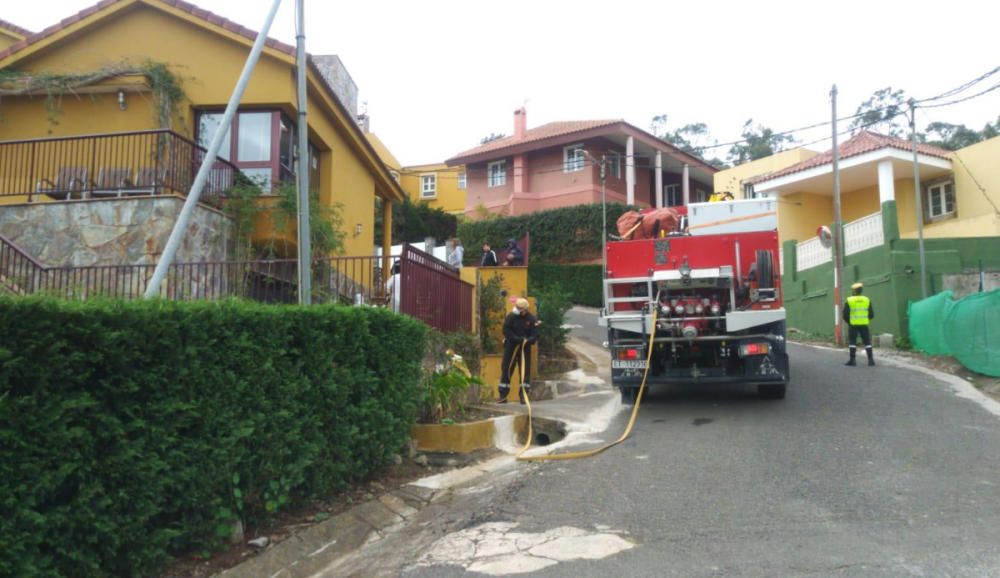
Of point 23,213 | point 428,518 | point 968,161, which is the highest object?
point 968,161

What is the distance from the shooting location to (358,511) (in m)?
6.25

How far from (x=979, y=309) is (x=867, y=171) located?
13997 mm

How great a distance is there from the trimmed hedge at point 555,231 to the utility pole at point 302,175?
2336 centimetres

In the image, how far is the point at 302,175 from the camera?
954cm

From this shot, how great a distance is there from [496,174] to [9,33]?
75.7 feet

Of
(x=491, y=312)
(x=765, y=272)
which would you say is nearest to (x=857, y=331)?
(x=765, y=272)

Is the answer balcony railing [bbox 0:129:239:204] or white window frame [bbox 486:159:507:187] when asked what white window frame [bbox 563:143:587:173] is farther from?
balcony railing [bbox 0:129:239:204]

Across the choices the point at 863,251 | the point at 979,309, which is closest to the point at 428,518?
the point at 979,309

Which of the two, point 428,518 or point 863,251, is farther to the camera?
point 863,251

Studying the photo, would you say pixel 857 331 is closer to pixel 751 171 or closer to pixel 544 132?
pixel 751 171

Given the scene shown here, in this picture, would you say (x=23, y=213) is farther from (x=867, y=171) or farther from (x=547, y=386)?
(x=867, y=171)

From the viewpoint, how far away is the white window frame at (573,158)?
35.2 meters

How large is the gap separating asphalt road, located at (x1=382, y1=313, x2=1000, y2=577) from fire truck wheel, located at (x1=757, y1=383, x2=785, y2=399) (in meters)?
0.35

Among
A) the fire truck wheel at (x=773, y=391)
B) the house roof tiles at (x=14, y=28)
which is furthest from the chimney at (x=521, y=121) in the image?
the fire truck wheel at (x=773, y=391)
